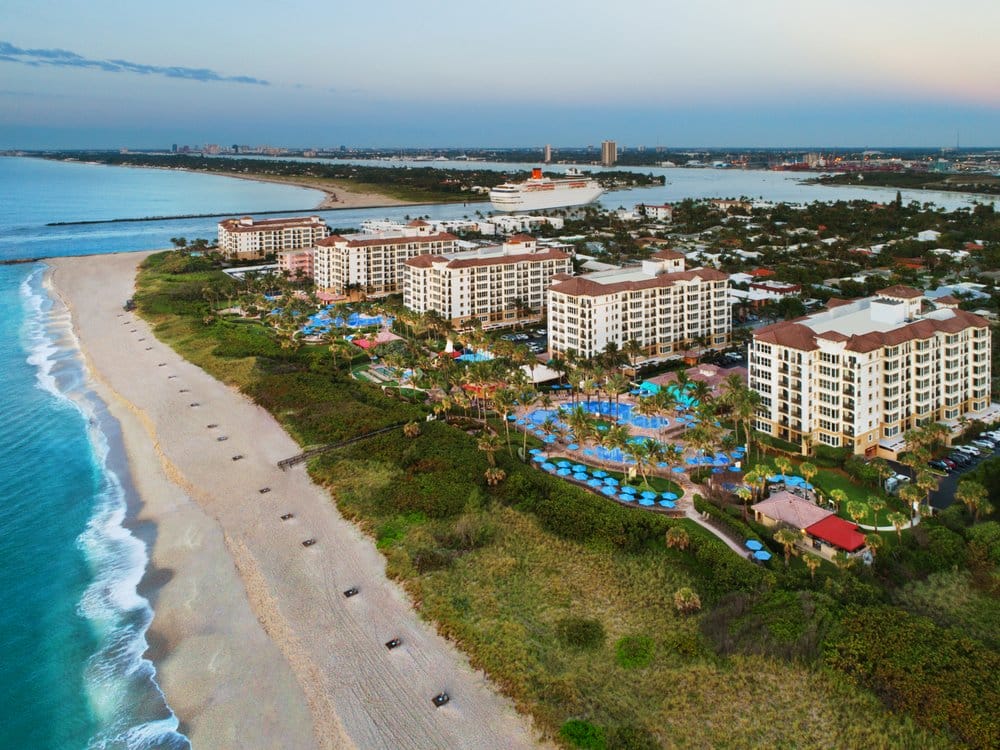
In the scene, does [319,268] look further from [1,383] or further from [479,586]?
[479,586]

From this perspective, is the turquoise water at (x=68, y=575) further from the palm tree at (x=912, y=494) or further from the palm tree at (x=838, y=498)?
the palm tree at (x=912, y=494)

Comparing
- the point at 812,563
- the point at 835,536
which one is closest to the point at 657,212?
the point at 835,536

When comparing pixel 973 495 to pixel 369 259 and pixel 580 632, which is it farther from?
pixel 369 259

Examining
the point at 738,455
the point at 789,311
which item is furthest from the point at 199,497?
the point at 789,311

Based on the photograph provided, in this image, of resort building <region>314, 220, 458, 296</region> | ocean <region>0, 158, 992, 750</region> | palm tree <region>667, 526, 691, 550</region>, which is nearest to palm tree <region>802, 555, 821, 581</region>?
palm tree <region>667, 526, 691, 550</region>

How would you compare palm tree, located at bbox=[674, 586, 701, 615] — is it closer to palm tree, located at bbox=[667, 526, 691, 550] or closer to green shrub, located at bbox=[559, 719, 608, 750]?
palm tree, located at bbox=[667, 526, 691, 550]
